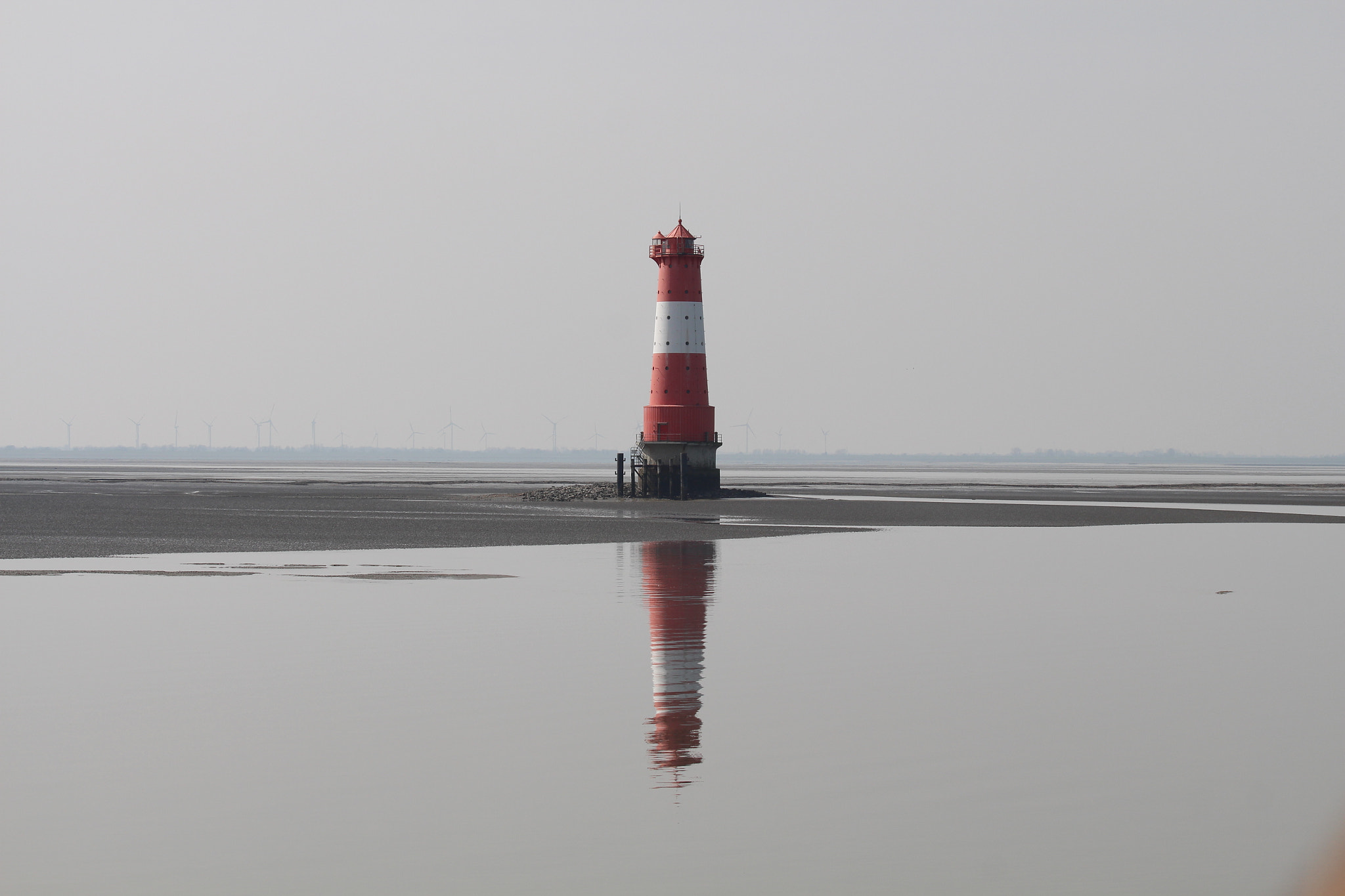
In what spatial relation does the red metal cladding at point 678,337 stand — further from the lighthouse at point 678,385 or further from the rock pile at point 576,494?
the rock pile at point 576,494

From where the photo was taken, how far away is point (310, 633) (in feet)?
67.3

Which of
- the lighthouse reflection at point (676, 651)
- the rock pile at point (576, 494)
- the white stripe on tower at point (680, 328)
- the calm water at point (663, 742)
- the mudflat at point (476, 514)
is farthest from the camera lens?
the rock pile at point (576, 494)

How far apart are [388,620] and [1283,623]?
13170mm

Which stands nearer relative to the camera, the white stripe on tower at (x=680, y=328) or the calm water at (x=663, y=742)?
the calm water at (x=663, y=742)

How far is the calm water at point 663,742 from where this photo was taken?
30.7 ft

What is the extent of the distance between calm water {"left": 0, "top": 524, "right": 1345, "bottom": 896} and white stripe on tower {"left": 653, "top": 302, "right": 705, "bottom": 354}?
39.0m

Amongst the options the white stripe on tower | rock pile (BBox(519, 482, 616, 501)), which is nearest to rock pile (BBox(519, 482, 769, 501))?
rock pile (BBox(519, 482, 616, 501))

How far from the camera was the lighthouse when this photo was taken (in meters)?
65.1

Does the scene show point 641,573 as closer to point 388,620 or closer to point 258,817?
point 388,620

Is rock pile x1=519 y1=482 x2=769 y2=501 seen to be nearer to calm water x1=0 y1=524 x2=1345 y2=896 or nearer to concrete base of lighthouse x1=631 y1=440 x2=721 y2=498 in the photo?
concrete base of lighthouse x1=631 y1=440 x2=721 y2=498

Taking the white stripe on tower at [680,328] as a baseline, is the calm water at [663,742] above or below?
below

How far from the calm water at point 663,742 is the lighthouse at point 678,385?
1542 inches

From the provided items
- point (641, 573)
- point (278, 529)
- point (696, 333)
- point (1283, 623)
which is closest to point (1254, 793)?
point (1283, 623)

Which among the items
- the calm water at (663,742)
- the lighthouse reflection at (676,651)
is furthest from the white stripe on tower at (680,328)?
the calm water at (663,742)
